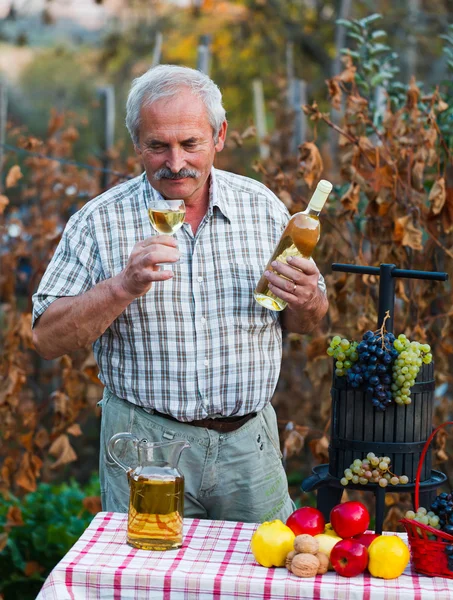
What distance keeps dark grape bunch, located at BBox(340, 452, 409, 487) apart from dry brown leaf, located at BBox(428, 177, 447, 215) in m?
1.60

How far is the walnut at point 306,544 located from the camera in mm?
2199

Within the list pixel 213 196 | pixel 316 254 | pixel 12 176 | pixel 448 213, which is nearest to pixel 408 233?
pixel 448 213

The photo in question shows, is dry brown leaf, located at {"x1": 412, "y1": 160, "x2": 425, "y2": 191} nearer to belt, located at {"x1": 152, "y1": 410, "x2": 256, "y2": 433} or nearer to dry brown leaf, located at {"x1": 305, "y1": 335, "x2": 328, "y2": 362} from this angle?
dry brown leaf, located at {"x1": 305, "y1": 335, "x2": 328, "y2": 362}

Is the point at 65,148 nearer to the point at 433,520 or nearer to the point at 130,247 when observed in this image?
the point at 130,247

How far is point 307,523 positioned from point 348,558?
17cm

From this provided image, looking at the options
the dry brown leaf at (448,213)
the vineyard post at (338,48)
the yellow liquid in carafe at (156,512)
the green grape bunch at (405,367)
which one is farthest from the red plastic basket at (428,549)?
the vineyard post at (338,48)

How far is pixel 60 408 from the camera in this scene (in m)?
4.53

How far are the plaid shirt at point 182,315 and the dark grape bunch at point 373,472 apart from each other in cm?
42

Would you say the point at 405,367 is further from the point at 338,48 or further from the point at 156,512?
the point at 338,48

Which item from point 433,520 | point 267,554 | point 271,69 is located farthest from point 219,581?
point 271,69

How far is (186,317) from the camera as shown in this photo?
2.76 m

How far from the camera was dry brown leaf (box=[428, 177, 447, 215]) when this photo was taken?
3.79 metres

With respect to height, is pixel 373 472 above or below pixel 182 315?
below

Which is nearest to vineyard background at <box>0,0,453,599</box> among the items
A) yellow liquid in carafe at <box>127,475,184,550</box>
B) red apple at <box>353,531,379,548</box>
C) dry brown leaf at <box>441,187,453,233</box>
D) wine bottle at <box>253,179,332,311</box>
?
dry brown leaf at <box>441,187,453,233</box>
